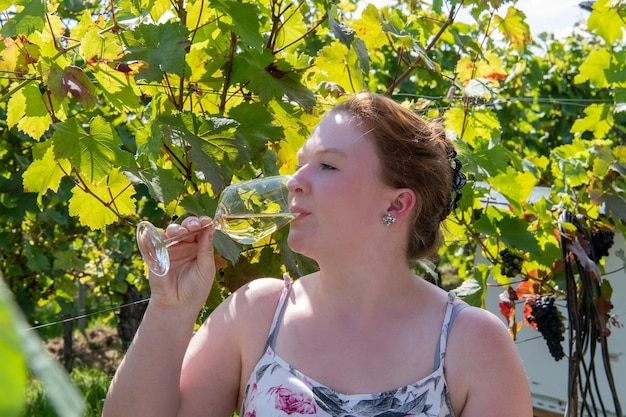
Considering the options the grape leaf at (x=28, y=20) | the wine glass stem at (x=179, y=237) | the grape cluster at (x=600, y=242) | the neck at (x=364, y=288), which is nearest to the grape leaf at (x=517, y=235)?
the grape cluster at (x=600, y=242)

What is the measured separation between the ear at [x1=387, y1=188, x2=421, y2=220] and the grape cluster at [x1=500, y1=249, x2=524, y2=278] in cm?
137

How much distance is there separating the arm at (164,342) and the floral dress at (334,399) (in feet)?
0.64

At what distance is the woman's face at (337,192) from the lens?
70.0 inches

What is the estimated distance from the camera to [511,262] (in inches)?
125

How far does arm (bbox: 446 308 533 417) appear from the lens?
1.77 metres

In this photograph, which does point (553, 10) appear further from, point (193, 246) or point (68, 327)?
point (68, 327)

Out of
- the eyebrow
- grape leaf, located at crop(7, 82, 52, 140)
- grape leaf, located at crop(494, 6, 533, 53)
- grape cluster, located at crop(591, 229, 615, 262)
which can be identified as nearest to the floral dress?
the eyebrow

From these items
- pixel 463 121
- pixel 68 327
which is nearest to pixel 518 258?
pixel 463 121

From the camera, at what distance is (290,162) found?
2.38m

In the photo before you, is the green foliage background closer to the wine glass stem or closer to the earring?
the wine glass stem

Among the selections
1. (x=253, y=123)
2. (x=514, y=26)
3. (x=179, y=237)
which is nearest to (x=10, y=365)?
(x=179, y=237)

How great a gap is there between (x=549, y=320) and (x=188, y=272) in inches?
74.0

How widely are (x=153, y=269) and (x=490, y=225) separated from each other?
1.54 meters

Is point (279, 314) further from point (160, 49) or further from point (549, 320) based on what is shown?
point (549, 320)
